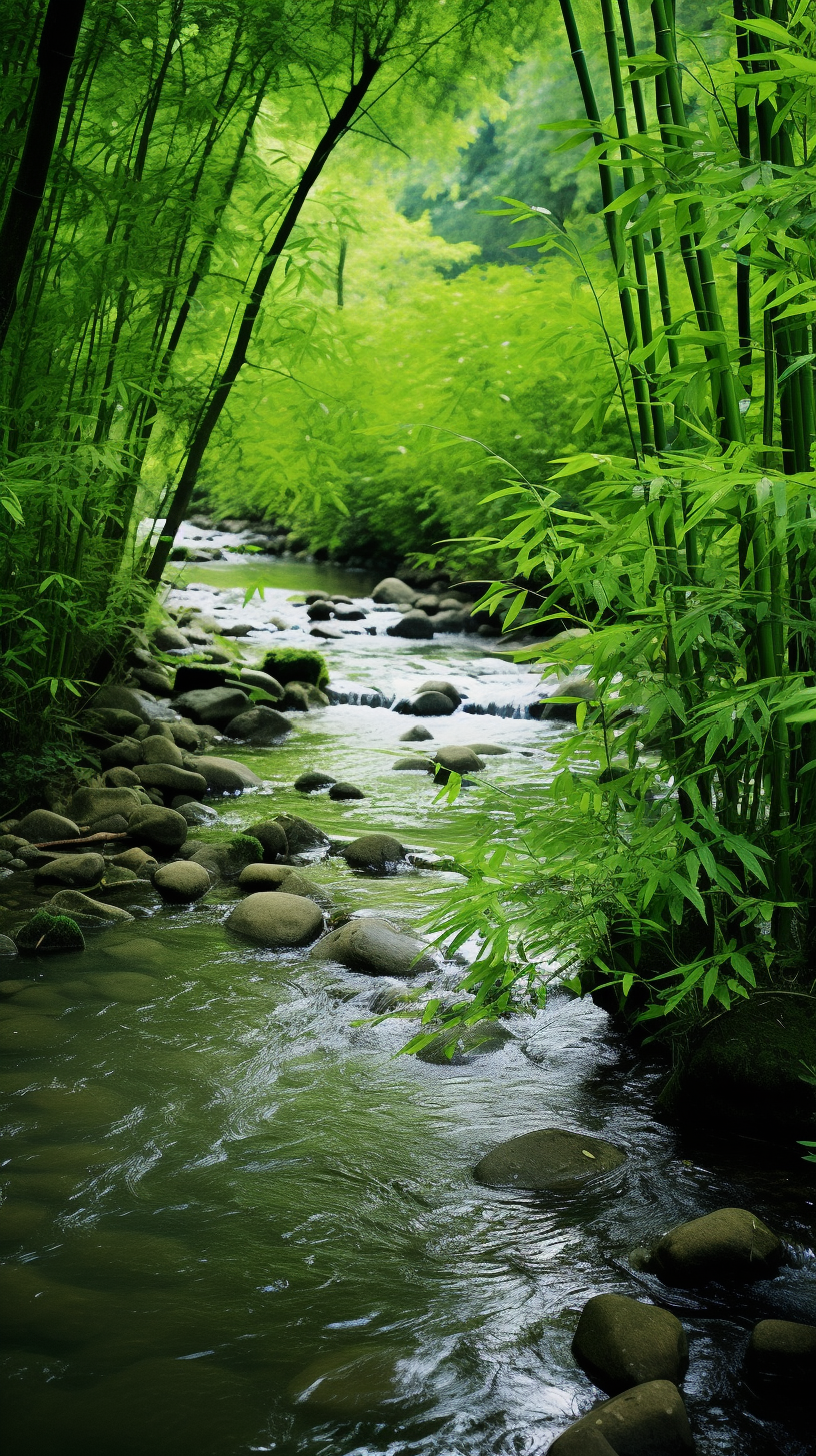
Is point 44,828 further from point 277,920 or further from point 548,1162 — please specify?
point 548,1162

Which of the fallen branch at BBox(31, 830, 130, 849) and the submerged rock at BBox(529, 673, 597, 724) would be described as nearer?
the fallen branch at BBox(31, 830, 130, 849)

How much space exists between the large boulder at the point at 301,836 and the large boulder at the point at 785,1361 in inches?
120

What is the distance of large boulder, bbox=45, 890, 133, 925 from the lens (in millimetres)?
3541

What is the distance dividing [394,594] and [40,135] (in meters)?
9.91

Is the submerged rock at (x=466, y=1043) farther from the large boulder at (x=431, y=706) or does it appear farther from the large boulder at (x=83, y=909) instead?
the large boulder at (x=431, y=706)

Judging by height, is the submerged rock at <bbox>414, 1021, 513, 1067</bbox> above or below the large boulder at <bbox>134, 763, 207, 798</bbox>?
below

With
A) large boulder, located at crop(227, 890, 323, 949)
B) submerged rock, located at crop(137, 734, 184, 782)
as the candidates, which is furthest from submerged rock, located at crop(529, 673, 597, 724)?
large boulder, located at crop(227, 890, 323, 949)

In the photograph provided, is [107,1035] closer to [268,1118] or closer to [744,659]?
[268,1118]

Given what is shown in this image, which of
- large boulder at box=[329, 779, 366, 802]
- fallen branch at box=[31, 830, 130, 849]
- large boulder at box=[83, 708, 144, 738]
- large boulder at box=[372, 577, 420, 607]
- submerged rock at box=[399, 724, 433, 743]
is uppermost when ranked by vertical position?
large boulder at box=[372, 577, 420, 607]

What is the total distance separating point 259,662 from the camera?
329 inches

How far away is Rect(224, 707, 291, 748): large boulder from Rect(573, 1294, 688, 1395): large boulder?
16.5 feet

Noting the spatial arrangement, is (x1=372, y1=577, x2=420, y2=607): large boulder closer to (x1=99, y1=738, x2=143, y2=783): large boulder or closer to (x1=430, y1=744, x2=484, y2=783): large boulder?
(x1=430, y1=744, x2=484, y2=783): large boulder

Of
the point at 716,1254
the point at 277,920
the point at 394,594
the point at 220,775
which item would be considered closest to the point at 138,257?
the point at 220,775

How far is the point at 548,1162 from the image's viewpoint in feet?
7.41
